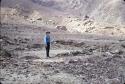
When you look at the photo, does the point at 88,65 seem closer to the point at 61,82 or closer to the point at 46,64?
the point at 46,64

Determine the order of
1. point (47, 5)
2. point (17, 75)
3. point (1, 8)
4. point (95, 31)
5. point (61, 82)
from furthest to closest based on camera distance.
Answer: point (47, 5) → point (1, 8) → point (95, 31) → point (17, 75) → point (61, 82)

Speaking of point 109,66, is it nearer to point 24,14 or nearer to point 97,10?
point 24,14

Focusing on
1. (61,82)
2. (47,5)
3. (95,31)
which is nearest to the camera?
(61,82)

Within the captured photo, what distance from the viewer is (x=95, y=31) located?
154 ft

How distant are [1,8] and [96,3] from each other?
58.4 feet

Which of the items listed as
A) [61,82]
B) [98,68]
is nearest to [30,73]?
[61,82]

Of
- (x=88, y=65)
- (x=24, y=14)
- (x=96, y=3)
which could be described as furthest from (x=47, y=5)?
(x=88, y=65)

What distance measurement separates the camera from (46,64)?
16391 millimetres

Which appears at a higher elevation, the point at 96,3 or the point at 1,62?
the point at 96,3

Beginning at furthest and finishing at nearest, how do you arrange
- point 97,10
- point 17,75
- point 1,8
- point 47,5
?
1. point 47,5
2. point 97,10
3. point 1,8
4. point 17,75

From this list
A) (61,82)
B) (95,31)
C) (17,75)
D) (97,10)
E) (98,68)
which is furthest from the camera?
(97,10)

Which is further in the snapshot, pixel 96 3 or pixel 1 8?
pixel 96 3

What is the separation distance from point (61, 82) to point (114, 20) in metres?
43.1

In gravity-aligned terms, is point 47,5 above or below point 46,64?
above
